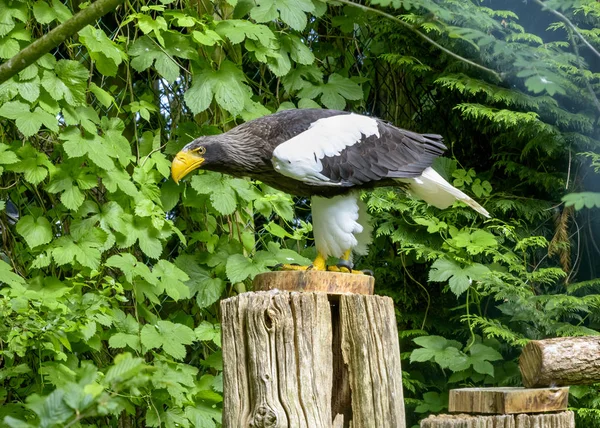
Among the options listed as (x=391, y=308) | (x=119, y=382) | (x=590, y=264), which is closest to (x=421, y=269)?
(x=590, y=264)

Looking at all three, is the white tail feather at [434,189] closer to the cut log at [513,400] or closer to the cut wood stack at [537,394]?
the cut wood stack at [537,394]

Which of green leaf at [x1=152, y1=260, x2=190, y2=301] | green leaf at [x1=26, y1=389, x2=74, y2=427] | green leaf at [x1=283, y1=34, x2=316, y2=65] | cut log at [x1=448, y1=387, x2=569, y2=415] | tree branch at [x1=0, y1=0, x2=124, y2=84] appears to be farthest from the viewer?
green leaf at [x1=283, y1=34, x2=316, y2=65]

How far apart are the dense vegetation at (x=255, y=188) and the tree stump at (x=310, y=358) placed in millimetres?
895

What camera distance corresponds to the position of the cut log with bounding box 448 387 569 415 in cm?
253

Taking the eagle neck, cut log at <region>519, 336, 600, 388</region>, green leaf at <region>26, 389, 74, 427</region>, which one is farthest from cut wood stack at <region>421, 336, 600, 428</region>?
green leaf at <region>26, 389, 74, 427</region>

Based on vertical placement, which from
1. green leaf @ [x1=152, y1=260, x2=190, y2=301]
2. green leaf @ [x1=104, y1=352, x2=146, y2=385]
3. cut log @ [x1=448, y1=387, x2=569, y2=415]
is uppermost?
green leaf @ [x1=104, y1=352, x2=146, y2=385]

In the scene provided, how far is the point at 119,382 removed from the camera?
1351 millimetres

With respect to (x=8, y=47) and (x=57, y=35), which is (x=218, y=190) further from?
(x=57, y=35)

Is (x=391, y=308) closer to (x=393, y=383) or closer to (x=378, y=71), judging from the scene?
(x=393, y=383)

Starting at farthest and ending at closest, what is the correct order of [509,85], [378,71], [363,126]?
[378,71] < [509,85] < [363,126]

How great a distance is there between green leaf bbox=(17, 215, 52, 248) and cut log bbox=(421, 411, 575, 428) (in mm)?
1894

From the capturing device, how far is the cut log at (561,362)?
8.84 feet

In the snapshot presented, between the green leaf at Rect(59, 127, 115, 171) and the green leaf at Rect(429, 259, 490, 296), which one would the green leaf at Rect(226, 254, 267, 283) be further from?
the green leaf at Rect(429, 259, 490, 296)

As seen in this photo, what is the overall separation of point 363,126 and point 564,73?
1.41 m
